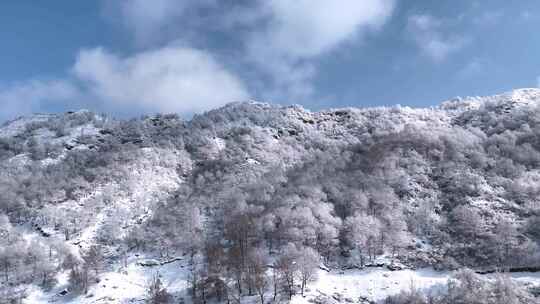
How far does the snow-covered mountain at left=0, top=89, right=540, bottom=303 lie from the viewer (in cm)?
7844

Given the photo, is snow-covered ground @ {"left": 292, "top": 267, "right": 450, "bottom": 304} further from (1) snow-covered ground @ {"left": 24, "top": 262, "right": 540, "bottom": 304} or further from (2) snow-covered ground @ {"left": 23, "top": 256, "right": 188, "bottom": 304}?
(2) snow-covered ground @ {"left": 23, "top": 256, "right": 188, "bottom": 304}

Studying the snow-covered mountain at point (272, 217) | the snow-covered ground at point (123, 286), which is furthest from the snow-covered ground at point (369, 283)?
the snow-covered ground at point (123, 286)

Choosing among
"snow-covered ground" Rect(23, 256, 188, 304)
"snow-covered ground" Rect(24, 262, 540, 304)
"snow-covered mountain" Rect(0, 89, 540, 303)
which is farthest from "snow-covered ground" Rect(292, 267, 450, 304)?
"snow-covered ground" Rect(23, 256, 188, 304)

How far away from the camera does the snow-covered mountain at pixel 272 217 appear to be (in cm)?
7844

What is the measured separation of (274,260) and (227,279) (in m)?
12.8

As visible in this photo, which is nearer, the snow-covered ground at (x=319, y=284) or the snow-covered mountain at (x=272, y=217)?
the snow-covered ground at (x=319, y=284)

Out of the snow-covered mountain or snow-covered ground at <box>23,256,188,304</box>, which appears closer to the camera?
snow-covered ground at <box>23,256,188,304</box>

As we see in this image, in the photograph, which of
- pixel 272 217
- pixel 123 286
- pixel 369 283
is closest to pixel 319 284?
pixel 369 283

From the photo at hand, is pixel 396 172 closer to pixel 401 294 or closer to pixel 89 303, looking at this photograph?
pixel 401 294

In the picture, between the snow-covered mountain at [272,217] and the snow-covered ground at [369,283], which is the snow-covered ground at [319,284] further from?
the snow-covered mountain at [272,217]

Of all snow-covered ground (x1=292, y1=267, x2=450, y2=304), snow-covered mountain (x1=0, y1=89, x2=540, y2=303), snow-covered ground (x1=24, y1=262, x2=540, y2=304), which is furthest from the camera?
snow-covered mountain (x1=0, y1=89, x2=540, y2=303)

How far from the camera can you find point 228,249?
92938 mm

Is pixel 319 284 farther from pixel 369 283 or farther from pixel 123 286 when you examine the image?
pixel 123 286

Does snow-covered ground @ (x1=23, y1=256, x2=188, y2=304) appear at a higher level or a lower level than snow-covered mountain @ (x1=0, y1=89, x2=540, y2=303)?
lower
